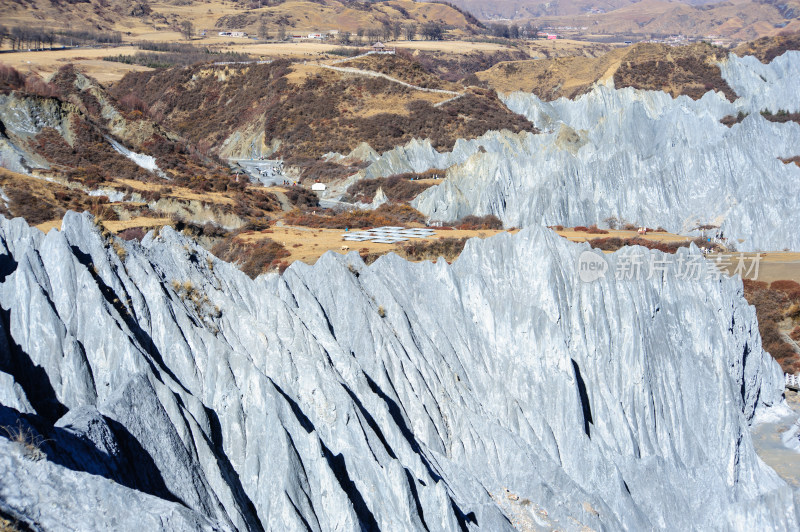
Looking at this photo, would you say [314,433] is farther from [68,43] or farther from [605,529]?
[68,43]

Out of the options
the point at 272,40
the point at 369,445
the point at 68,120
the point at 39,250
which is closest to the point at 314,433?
the point at 369,445

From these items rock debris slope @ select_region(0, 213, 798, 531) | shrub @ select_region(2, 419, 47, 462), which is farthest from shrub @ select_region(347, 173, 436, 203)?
shrub @ select_region(2, 419, 47, 462)

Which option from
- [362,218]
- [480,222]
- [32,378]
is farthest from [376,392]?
[480,222]

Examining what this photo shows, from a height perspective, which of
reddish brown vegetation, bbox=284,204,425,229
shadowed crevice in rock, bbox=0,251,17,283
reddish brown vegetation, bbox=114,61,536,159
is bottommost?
reddish brown vegetation, bbox=284,204,425,229

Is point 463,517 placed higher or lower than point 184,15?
lower

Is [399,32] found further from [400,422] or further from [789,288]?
[400,422]

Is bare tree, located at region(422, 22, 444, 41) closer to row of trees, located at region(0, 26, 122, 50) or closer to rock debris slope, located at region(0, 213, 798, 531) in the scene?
row of trees, located at region(0, 26, 122, 50)
